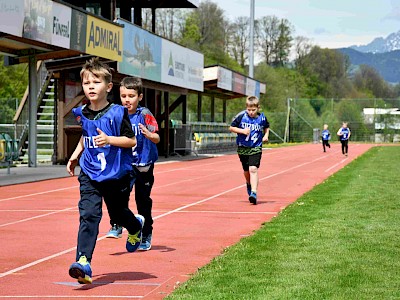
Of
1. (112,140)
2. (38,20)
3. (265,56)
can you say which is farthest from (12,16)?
(265,56)

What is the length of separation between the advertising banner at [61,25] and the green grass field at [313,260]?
1260 centimetres

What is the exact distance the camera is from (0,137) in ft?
80.0

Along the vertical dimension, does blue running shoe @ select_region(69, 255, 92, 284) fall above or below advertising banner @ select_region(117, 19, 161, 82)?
below

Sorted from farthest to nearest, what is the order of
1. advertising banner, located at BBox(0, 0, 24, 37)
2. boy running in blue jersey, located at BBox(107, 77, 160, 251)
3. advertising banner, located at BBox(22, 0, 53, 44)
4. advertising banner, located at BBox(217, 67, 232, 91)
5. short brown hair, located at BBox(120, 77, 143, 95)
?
advertising banner, located at BBox(217, 67, 232, 91)
advertising banner, located at BBox(22, 0, 53, 44)
advertising banner, located at BBox(0, 0, 24, 37)
boy running in blue jersey, located at BBox(107, 77, 160, 251)
short brown hair, located at BBox(120, 77, 143, 95)

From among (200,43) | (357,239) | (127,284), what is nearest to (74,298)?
(127,284)

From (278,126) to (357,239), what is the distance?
72922mm

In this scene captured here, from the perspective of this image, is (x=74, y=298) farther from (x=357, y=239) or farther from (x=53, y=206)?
(x=53, y=206)

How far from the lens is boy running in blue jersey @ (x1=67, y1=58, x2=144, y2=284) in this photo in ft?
24.8

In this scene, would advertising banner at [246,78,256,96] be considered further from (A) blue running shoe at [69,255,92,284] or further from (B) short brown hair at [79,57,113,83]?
(A) blue running shoe at [69,255,92,284]

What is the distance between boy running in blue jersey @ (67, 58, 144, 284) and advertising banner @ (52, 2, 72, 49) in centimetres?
1801

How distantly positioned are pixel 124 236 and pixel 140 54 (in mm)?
22915

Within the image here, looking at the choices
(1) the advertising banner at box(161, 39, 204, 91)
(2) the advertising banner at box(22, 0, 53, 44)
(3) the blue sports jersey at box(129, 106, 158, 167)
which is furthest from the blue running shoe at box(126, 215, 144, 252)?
(1) the advertising banner at box(161, 39, 204, 91)

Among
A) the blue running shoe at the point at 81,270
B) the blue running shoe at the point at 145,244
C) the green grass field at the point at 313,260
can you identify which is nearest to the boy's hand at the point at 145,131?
the blue running shoe at the point at 145,244

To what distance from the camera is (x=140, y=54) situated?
110ft
